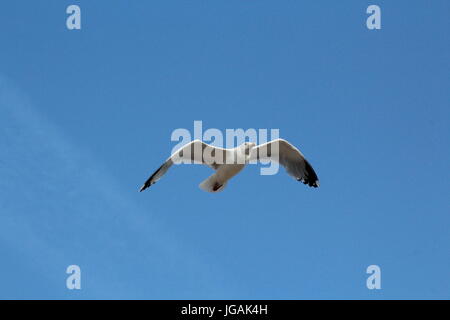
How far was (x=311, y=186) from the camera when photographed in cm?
749

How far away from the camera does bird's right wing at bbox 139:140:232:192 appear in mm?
Result: 7047

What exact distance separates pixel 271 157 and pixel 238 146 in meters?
0.44

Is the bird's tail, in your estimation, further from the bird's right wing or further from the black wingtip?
the black wingtip

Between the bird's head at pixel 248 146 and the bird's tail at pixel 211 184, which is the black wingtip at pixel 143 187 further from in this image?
the bird's head at pixel 248 146

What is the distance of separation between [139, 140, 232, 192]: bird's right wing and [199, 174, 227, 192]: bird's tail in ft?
0.56

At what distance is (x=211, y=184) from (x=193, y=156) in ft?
1.05

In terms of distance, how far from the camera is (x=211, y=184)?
23.3 feet

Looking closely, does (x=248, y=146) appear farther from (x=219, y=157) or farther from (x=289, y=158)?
(x=289, y=158)

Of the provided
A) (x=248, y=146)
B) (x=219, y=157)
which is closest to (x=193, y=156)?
(x=219, y=157)

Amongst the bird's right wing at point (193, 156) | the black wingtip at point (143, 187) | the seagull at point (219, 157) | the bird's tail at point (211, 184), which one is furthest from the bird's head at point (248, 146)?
the black wingtip at point (143, 187)

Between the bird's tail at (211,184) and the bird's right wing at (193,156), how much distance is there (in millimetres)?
171

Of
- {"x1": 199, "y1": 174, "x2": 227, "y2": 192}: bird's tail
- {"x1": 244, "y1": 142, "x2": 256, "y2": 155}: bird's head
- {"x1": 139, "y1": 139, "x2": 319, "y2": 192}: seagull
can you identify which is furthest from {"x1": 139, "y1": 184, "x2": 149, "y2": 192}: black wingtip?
{"x1": 244, "y1": 142, "x2": 256, "y2": 155}: bird's head
